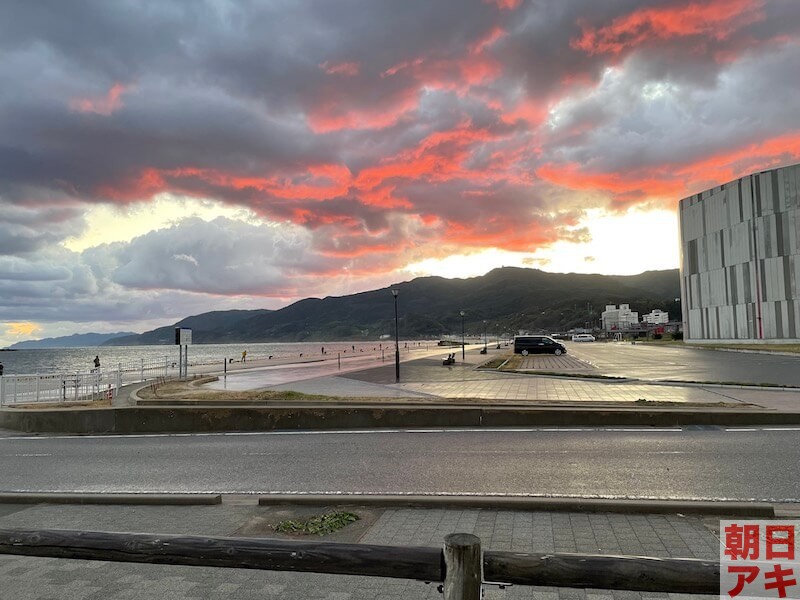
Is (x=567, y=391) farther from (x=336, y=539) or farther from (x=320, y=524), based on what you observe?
(x=336, y=539)

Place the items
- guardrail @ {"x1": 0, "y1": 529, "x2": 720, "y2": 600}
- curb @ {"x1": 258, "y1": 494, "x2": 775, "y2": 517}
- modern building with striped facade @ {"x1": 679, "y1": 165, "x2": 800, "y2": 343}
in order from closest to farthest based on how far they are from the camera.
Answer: guardrail @ {"x1": 0, "y1": 529, "x2": 720, "y2": 600} → curb @ {"x1": 258, "y1": 494, "x2": 775, "y2": 517} → modern building with striped facade @ {"x1": 679, "y1": 165, "x2": 800, "y2": 343}

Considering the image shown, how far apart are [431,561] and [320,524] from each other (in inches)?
144

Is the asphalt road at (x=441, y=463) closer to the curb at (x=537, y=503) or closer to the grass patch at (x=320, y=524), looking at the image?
the curb at (x=537, y=503)

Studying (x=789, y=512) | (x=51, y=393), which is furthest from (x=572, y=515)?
(x=51, y=393)

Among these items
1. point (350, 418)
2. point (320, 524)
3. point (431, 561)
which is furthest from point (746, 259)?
point (431, 561)

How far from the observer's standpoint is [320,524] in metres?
6.01

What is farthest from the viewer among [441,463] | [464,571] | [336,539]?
[441,463]

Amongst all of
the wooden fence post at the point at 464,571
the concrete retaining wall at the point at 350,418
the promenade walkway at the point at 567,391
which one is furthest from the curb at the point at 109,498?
the promenade walkway at the point at 567,391

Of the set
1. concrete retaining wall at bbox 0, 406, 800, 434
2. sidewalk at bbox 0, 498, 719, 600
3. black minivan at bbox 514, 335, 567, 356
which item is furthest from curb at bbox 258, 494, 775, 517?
black minivan at bbox 514, 335, 567, 356

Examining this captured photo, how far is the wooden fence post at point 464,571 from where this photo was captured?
8.47ft

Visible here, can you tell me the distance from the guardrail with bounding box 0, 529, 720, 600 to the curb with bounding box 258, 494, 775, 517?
3922mm

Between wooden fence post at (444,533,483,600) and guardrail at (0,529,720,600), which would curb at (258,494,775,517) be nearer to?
guardrail at (0,529,720,600)

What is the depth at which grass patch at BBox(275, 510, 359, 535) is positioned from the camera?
19.3ft

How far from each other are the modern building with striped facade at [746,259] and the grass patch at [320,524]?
7566 centimetres
